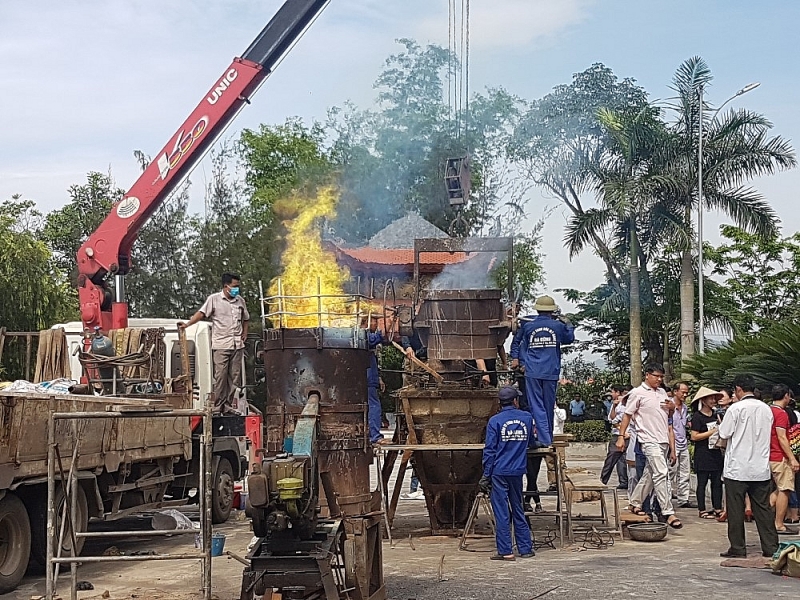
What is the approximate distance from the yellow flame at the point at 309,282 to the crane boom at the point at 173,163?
3.01 metres

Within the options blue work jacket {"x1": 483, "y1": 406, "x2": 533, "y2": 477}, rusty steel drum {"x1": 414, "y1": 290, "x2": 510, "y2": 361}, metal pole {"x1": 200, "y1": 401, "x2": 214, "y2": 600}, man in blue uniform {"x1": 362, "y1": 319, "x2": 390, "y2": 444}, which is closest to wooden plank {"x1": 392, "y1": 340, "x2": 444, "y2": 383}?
rusty steel drum {"x1": 414, "y1": 290, "x2": 510, "y2": 361}

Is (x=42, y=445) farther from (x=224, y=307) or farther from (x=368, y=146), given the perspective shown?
(x=368, y=146)

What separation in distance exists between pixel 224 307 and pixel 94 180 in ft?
87.0

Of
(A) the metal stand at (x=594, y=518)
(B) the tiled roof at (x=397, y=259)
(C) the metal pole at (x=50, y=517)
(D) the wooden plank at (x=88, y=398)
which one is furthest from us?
(B) the tiled roof at (x=397, y=259)

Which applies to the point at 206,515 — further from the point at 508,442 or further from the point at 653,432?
the point at 653,432

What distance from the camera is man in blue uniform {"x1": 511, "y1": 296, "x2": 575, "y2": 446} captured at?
12.3 m

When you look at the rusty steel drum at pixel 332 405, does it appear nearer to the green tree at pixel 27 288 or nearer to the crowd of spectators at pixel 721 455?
the crowd of spectators at pixel 721 455

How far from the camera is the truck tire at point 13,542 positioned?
30.6ft

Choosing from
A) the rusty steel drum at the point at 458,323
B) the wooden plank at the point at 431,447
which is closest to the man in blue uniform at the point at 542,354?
the rusty steel drum at the point at 458,323

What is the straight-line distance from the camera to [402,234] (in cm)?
2355

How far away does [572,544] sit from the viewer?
12047mm

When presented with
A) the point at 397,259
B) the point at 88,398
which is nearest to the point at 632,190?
the point at 397,259

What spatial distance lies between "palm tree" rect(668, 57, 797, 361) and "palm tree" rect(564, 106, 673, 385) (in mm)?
580

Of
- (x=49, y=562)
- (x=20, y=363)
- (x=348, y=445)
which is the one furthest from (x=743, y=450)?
(x=20, y=363)
